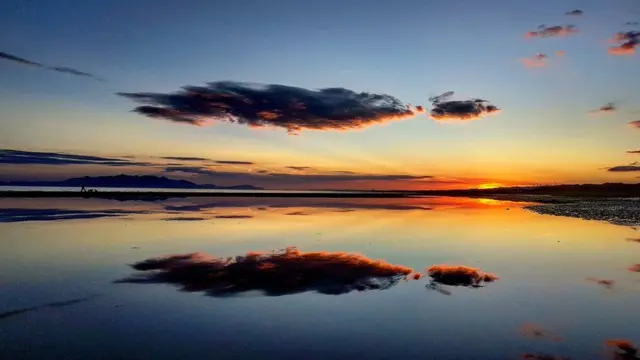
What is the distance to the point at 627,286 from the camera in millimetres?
16125

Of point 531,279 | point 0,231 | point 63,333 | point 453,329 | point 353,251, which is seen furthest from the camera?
point 0,231

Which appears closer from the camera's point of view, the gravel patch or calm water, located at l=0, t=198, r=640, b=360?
calm water, located at l=0, t=198, r=640, b=360

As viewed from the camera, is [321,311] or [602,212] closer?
[321,311]

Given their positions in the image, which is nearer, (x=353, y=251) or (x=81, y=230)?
(x=353, y=251)

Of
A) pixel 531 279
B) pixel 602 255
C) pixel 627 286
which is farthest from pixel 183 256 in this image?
pixel 602 255

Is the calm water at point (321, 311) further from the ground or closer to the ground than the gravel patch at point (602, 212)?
closer to the ground

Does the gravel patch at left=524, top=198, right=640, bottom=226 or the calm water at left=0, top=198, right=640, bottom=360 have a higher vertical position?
the gravel patch at left=524, top=198, right=640, bottom=226

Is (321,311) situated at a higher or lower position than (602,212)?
lower

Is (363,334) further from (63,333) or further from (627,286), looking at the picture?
(627,286)

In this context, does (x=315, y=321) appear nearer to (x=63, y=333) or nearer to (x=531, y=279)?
(x=63, y=333)

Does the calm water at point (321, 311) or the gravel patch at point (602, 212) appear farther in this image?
the gravel patch at point (602, 212)

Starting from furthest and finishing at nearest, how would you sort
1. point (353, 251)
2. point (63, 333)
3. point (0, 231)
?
point (0, 231) → point (353, 251) → point (63, 333)

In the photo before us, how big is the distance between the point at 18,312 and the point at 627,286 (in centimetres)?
1924

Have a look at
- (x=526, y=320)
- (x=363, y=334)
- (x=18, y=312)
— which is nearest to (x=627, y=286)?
(x=526, y=320)
